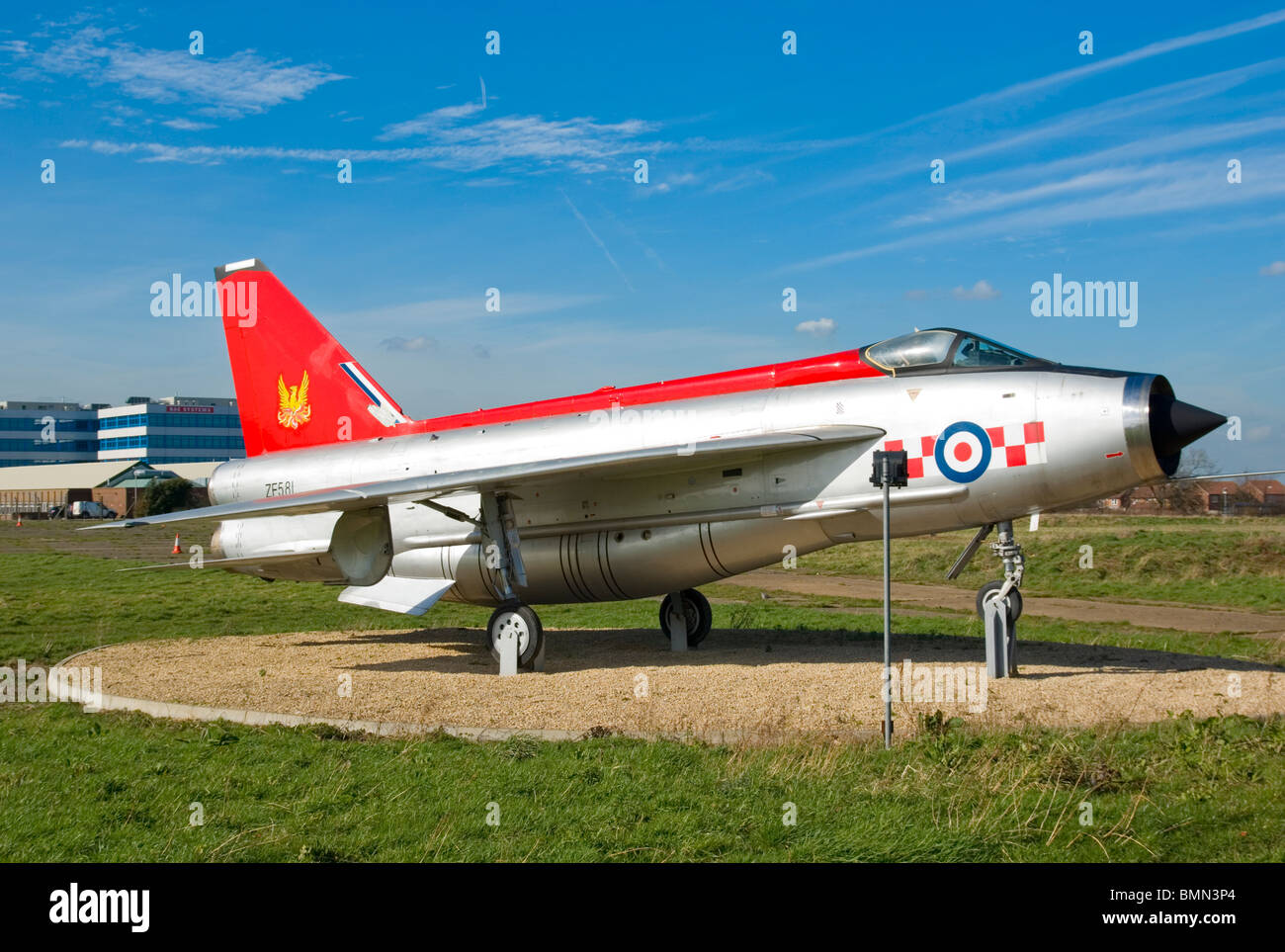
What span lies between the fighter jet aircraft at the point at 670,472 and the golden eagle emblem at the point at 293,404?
0.04 metres

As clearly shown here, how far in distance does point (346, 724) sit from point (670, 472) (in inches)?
227

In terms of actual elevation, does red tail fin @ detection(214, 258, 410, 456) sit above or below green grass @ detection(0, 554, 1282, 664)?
above

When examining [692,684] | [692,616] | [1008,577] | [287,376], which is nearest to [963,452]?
[1008,577]

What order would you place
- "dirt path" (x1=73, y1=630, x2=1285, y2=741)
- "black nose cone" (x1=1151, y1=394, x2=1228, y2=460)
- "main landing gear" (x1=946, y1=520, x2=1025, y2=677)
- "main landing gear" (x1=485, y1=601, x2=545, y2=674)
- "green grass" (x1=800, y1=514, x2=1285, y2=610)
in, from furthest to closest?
"green grass" (x1=800, y1=514, x2=1285, y2=610), "main landing gear" (x1=485, y1=601, x2=545, y2=674), "main landing gear" (x1=946, y1=520, x2=1025, y2=677), "black nose cone" (x1=1151, y1=394, x2=1228, y2=460), "dirt path" (x1=73, y1=630, x2=1285, y2=741)

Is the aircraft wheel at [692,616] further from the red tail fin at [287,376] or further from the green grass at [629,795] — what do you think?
the green grass at [629,795]

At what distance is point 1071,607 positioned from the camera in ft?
82.6

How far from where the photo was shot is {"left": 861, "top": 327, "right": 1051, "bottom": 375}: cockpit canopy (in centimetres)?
1365

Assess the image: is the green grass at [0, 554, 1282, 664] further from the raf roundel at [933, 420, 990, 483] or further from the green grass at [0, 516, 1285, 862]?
the green grass at [0, 516, 1285, 862]

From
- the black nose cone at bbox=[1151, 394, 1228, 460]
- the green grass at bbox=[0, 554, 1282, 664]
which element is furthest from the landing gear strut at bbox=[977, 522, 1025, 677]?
the green grass at bbox=[0, 554, 1282, 664]

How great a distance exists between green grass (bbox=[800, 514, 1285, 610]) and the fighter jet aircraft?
51.0 ft

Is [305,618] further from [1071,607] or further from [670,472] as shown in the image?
[1071,607]

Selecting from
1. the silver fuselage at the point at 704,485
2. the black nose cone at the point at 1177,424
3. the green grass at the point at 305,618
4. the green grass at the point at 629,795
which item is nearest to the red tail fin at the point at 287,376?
the silver fuselage at the point at 704,485

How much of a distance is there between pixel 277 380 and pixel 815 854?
14.8 metres
